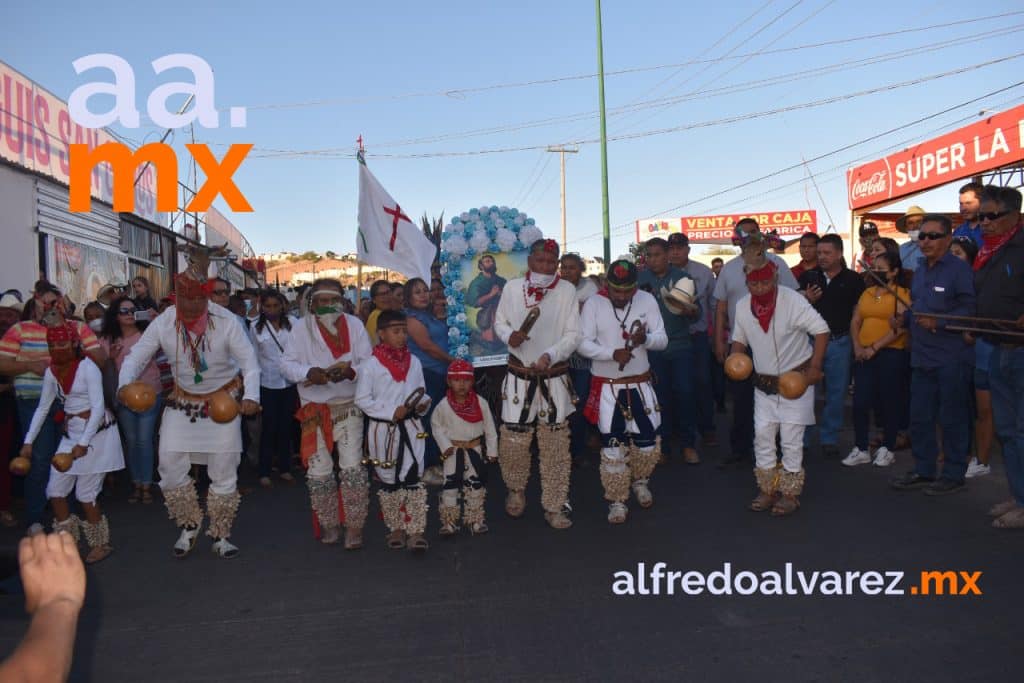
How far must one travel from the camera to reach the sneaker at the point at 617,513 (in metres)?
6.03

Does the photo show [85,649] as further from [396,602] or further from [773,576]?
[773,576]

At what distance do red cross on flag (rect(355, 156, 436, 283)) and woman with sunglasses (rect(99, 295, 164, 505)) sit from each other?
2.55 metres

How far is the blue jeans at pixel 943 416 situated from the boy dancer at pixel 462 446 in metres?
3.55

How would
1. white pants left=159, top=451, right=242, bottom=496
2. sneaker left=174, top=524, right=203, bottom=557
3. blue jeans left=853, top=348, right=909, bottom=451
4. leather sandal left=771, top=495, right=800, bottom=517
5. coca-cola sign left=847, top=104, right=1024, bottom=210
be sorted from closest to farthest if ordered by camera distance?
white pants left=159, top=451, right=242, bottom=496 → sneaker left=174, top=524, right=203, bottom=557 → leather sandal left=771, top=495, right=800, bottom=517 → blue jeans left=853, top=348, right=909, bottom=451 → coca-cola sign left=847, top=104, right=1024, bottom=210

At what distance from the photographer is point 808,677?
140 inches

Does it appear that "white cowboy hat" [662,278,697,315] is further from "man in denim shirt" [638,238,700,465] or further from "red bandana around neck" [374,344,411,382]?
"red bandana around neck" [374,344,411,382]

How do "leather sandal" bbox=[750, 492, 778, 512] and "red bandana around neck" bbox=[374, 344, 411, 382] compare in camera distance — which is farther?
"leather sandal" bbox=[750, 492, 778, 512]

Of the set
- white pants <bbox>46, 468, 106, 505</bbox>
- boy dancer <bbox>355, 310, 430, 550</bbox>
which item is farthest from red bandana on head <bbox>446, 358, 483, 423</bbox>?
white pants <bbox>46, 468, 106, 505</bbox>

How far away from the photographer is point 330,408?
5.77m

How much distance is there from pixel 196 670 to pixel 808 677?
9.41 ft

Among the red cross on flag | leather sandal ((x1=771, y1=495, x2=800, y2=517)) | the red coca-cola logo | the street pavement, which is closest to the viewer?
the street pavement

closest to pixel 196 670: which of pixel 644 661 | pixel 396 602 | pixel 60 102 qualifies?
pixel 396 602

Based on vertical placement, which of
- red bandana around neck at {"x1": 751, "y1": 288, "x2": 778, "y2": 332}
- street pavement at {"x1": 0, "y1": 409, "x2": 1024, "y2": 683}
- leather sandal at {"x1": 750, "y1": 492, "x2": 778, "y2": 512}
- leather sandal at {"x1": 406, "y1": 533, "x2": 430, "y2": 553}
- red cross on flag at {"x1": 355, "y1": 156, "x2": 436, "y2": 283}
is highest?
red cross on flag at {"x1": 355, "y1": 156, "x2": 436, "y2": 283}

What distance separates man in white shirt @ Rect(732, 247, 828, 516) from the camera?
6.03 m
